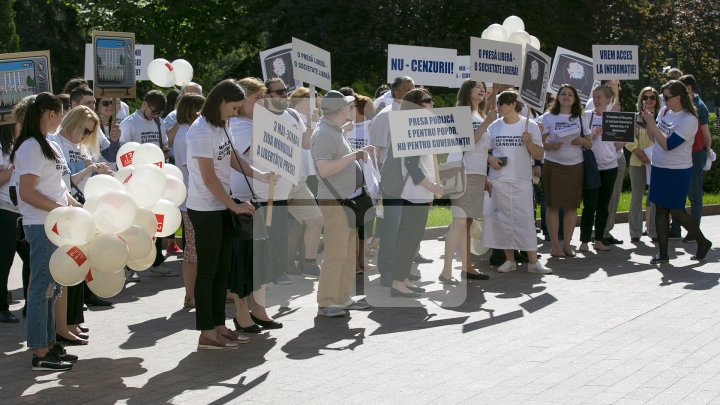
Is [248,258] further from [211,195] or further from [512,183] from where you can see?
[512,183]

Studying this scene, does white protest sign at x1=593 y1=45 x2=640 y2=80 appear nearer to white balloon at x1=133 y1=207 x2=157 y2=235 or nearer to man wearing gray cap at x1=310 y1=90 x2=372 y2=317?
man wearing gray cap at x1=310 y1=90 x2=372 y2=317

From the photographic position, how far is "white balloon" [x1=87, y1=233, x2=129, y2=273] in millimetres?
7898

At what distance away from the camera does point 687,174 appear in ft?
43.4

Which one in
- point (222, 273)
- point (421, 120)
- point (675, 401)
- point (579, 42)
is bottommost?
point (675, 401)

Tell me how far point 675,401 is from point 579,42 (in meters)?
27.1

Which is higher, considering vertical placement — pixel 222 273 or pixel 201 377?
pixel 222 273

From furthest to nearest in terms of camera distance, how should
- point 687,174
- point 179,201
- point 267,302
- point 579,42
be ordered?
1. point 579,42
2. point 687,174
3. point 267,302
4. point 179,201

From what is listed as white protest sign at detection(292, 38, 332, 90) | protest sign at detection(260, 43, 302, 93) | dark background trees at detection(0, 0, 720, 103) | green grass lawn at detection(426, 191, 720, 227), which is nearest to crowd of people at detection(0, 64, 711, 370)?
white protest sign at detection(292, 38, 332, 90)

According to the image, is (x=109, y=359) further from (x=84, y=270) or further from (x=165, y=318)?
(x=165, y=318)

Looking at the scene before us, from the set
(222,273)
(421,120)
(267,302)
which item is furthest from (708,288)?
(222,273)

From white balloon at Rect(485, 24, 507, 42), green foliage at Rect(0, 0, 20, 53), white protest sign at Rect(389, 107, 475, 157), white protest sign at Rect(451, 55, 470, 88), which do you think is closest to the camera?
white protest sign at Rect(389, 107, 475, 157)

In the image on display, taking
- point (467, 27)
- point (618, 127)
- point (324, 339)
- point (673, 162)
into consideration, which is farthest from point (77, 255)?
point (467, 27)

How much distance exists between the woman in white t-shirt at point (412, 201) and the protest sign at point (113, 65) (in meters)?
3.16

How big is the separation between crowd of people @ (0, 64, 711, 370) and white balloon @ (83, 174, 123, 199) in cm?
22
